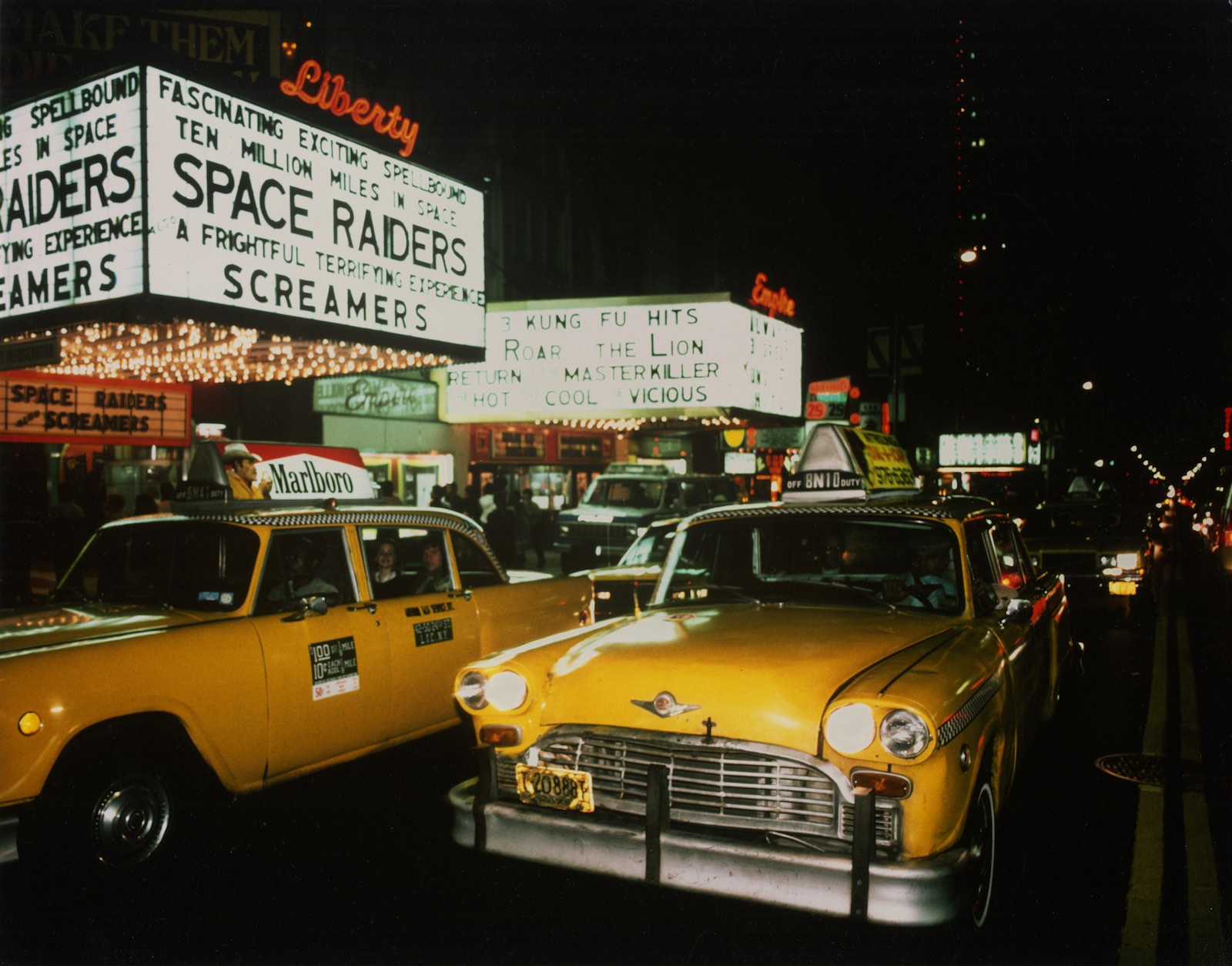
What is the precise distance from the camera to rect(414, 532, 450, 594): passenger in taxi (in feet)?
20.3

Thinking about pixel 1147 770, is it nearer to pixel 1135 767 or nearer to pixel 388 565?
pixel 1135 767

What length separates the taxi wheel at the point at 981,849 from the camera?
3.23 m

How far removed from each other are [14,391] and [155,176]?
4.36 metres

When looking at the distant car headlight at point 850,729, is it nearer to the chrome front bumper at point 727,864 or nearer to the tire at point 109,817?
the chrome front bumper at point 727,864

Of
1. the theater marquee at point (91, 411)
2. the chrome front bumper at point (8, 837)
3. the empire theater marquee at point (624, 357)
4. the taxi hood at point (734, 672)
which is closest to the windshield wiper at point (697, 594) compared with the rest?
the taxi hood at point (734, 672)

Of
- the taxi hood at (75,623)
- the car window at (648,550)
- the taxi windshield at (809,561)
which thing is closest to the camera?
the taxi hood at (75,623)

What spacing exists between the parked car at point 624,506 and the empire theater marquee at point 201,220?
8074mm

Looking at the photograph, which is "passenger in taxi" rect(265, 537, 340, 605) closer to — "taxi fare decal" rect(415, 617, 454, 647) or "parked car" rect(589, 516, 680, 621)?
"taxi fare decal" rect(415, 617, 454, 647)

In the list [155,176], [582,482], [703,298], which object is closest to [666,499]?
[703,298]

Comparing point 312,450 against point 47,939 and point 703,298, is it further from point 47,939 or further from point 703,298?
point 703,298

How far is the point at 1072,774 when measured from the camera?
6.01m

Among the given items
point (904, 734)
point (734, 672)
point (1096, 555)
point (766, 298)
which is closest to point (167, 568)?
point (734, 672)

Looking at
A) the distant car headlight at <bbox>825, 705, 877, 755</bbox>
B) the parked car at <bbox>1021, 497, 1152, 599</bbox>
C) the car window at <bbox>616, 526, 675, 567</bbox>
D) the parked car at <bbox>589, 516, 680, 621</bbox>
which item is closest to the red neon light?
the car window at <bbox>616, 526, 675, 567</bbox>

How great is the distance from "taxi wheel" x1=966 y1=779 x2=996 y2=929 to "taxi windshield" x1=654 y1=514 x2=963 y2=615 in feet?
3.85
